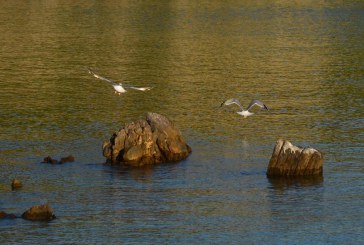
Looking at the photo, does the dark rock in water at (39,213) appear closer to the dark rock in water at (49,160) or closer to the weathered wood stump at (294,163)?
the dark rock in water at (49,160)

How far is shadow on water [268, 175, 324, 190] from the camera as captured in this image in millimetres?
48906

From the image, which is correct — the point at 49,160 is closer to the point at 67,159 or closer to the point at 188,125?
the point at 67,159

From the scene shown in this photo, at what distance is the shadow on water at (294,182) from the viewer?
160ft

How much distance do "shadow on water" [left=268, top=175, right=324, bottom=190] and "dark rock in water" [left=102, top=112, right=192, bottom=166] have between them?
5.56 meters

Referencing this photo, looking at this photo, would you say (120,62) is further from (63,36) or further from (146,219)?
(146,219)

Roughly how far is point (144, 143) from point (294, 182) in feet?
24.3

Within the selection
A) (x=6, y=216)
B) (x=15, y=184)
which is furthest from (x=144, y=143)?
(x=6, y=216)

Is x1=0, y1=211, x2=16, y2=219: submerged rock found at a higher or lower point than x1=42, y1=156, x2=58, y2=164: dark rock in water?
lower

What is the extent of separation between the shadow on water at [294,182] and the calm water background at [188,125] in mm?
134

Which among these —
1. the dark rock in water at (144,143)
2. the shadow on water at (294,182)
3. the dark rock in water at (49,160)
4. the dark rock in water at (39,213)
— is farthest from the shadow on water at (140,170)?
the dark rock in water at (39,213)

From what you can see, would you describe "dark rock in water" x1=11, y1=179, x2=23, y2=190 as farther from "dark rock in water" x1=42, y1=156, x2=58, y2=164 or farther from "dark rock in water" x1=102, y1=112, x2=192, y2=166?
"dark rock in water" x1=102, y1=112, x2=192, y2=166

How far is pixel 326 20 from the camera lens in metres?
130

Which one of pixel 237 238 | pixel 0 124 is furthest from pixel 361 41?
pixel 237 238

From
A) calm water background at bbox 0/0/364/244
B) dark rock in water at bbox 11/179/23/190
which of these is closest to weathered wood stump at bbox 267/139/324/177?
calm water background at bbox 0/0/364/244
